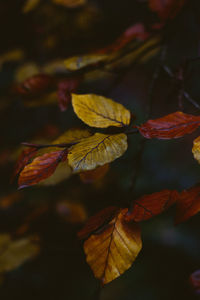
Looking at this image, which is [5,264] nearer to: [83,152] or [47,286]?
[47,286]

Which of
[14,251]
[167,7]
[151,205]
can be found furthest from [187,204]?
[14,251]

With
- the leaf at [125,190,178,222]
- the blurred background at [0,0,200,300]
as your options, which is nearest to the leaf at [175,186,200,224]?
the leaf at [125,190,178,222]

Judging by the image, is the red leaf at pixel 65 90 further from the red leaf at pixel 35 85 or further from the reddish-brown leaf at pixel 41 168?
the reddish-brown leaf at pixel 41 168

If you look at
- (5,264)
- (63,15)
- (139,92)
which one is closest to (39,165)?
(5,264)

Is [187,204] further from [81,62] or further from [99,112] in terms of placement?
[81,62]

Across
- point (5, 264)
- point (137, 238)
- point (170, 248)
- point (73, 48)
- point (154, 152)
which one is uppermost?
point (73, 48)

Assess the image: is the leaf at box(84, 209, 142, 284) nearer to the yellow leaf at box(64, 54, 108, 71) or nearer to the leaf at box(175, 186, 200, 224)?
the leaf at box(175, 186, 200, 224)

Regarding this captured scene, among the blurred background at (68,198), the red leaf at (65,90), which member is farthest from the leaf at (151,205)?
the blurred background at (68,198)
